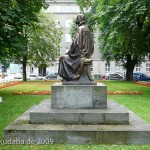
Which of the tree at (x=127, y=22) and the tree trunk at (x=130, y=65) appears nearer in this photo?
the tree at (x=127, y=22)

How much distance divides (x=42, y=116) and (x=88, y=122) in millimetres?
1315

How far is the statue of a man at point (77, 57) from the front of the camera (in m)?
9.62

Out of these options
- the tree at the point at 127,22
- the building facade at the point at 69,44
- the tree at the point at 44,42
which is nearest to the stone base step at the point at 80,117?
the tree at the point at 127,22

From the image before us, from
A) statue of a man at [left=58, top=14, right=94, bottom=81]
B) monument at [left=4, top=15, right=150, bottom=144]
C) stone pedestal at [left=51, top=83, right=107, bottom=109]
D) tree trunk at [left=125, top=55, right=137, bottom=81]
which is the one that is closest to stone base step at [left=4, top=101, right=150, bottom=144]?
monument at [left=4, top=15, right=150, bottom=144]

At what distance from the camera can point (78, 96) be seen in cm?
919

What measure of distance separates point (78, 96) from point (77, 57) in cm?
138

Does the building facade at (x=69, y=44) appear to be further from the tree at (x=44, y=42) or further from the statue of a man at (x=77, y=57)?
the statue of a man at (x=77, y=57)

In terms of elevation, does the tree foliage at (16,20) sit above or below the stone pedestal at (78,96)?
above

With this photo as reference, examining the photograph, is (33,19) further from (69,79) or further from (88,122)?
(88,122)

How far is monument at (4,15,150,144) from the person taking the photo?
7.70 meters

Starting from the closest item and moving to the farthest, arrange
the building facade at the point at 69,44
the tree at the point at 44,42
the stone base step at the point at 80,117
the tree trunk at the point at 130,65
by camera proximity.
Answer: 1. the stone base step at the point at 80,117
2. the tree at the point at 44,42
3. the tree trunk at the point at 130,65
4. the building facade at the point at 69,44

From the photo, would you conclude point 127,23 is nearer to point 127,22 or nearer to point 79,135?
point 127,22

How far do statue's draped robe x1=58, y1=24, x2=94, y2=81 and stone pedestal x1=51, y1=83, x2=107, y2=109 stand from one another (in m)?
0.55

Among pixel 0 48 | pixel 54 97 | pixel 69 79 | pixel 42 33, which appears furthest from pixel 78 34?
pixel 42 33
